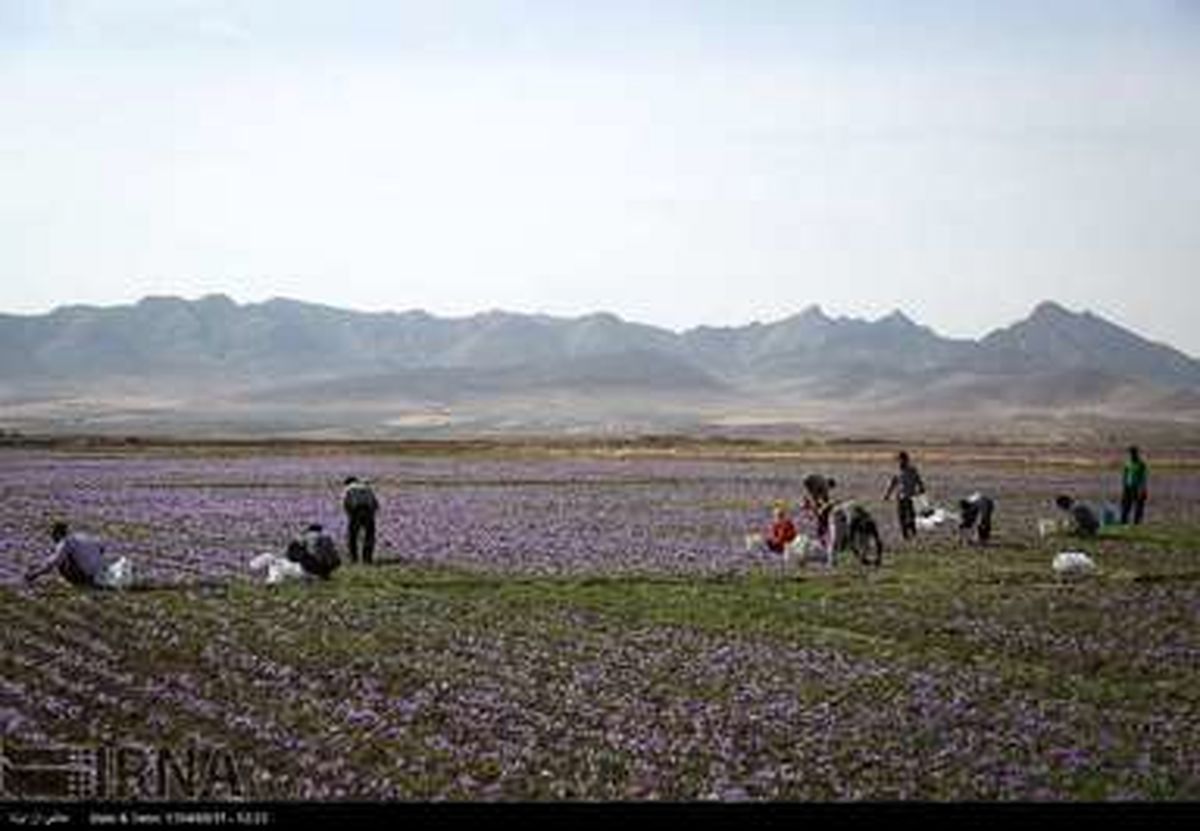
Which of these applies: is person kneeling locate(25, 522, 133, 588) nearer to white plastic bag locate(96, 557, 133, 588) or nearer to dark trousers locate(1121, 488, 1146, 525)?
white plastic bag locate(96, 557, 133, 588)

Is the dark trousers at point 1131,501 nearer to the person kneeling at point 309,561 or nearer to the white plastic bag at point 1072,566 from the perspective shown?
the white plastic bag at point 1072,566

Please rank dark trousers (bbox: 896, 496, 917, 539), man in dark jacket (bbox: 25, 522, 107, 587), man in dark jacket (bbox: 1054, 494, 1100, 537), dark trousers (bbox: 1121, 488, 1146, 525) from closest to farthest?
man in dark jacket (bbox: 25, 522, 107, 587) < dark trousers (bbox: 896, 496, 917, 539) < man in dark jacket (bbox: 1054, 494, 1100, 537) < dark trousers (bbox: 1121, 488, 1146, 525)

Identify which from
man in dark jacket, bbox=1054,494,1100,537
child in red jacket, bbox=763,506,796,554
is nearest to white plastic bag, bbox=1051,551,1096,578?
child in red jacket, bbox=763,506,796,554

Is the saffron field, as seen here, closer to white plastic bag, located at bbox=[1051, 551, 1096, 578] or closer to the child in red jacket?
white plastic bag, located at bbox=[1051, 551, 1096, 578]

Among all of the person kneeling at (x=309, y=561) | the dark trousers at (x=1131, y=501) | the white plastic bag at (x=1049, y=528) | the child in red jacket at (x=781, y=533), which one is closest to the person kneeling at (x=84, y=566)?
the person kneeling at (x=309, y=561)

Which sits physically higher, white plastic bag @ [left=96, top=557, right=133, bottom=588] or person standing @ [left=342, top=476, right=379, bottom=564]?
person standing @ [left=342, top=476, right=379, bottom=564]

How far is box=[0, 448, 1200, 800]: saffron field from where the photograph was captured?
13.6m

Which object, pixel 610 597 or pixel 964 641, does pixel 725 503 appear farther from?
pixel 964 641

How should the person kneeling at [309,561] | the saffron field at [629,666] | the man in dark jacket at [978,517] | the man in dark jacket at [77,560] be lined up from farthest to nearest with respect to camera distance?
1. the man in dark jacket at [978,517]
2. the person kneeling at [309,561]
3. the man in dark jacket at [77,560]
4. the saffron field at [629,666]

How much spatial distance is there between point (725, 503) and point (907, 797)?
40.3 metres

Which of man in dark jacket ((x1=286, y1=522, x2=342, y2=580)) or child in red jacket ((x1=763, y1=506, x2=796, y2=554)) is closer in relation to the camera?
man in dark jacket ((x1=286, y1=522, x2=342, y2=580))

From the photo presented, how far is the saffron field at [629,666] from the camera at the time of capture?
13562 mm

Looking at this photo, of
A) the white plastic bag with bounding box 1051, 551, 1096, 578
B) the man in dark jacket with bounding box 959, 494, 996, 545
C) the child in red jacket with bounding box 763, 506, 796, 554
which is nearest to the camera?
the white plastic bag with bounding box 1051, 551, 1096, 578

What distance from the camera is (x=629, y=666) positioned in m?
19.0
